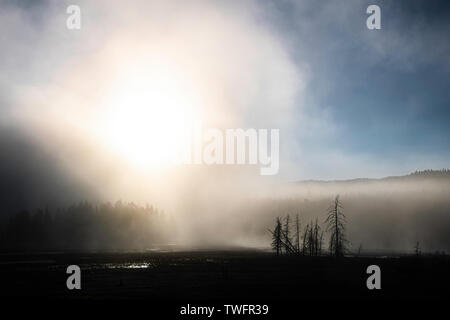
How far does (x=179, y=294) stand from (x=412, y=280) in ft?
116

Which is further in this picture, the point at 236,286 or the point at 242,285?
the point at 242,285

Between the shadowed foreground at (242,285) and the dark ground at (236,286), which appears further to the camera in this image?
the shadowed foreground at (242,285)

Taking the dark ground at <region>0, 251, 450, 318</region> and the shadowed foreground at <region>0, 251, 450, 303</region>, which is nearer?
the dark ground at <region>0, 251, 450, 318</region>

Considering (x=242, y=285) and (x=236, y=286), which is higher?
(x=236, y=286)

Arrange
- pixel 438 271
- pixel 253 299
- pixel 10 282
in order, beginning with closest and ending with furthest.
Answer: pixel 253 299 → pixel 10 282 → pixel 438 271
